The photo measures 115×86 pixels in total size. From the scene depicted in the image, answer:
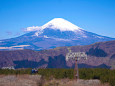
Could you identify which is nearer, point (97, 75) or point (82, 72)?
point (97, 75)

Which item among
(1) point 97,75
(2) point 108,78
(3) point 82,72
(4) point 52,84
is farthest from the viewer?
(3) point 82,72

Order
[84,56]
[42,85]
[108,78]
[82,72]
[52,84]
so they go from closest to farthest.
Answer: [52,84] → [42,85] → [108,78] → [84,56] → [82,72]

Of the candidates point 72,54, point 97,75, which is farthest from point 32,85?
point 97,75

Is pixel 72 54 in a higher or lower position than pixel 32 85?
higher

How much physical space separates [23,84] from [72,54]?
1251 centimetres

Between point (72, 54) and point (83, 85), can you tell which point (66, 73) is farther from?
point (83, 85)

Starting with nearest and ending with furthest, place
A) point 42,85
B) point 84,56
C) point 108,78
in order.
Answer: point 42,85 < point 108,78 < point 84,56

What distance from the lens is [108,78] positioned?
32.4 meters

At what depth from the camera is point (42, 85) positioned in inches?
1067

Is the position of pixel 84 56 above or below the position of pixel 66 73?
above

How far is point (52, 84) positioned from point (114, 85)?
30.9 ft

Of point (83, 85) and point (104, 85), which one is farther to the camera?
point (104, 85)

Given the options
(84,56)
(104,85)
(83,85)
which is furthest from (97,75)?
(83,85)

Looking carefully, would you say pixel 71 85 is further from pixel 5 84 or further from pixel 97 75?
pixel 97 75
